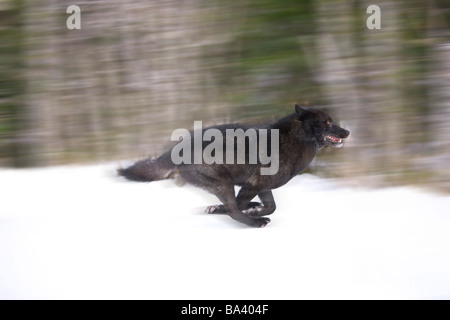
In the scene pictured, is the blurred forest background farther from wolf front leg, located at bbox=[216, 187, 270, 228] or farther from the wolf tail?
the wolf tail

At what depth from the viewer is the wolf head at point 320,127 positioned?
9.30ft

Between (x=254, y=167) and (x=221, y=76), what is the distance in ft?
4.88

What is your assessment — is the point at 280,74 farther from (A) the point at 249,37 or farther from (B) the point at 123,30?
(B) the point at 123,30

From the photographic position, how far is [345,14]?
389 centimetres

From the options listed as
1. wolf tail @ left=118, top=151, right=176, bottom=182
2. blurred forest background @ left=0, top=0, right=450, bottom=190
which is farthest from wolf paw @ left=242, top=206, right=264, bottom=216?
blurred forest background @ left=0, top=0, right=450, bottom=190

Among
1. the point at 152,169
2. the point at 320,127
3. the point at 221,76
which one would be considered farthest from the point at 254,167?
the point at 221,76


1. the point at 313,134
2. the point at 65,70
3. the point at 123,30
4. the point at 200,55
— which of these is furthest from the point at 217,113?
the point at 313,134

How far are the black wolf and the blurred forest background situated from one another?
3.39 ft

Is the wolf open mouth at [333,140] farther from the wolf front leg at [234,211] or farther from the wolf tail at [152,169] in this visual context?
the wolf tail at [152,169]

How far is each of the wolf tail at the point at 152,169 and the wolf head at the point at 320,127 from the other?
65 centimetres

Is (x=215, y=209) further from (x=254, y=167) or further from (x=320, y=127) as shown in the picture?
(x=320, y=127)

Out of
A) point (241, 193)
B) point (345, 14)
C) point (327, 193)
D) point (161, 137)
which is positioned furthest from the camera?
point (161, 137)

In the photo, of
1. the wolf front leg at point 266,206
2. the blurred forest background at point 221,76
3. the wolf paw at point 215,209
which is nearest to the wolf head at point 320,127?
the wolf front leg at point 266,206

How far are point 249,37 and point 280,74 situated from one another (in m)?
0.32
